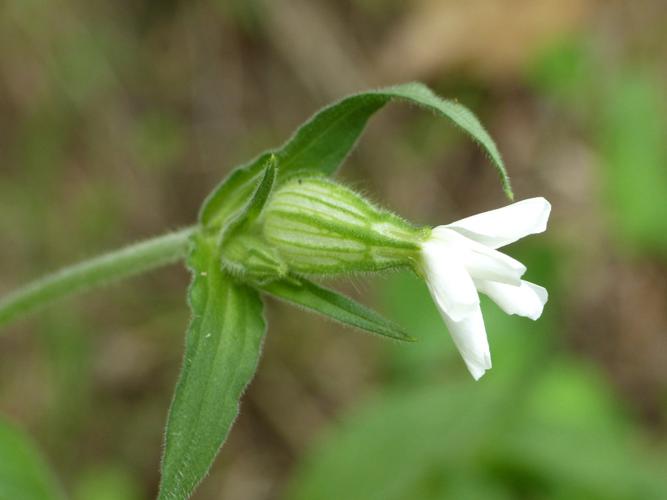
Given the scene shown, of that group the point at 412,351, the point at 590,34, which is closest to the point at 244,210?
the point at 412,351

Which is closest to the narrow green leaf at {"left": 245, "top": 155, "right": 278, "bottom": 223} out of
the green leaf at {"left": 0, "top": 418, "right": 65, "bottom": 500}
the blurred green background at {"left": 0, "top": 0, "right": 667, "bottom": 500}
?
the green leaf at {"left": 0, "top": 418, "right": 65, "bottom": 500}

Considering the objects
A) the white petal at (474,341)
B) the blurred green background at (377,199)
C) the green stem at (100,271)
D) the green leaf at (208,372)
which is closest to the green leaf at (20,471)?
the green stem at (100,271)

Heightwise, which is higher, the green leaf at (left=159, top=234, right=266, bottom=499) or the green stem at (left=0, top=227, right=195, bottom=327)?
the green stem at (left=0, top=227, right=195, bottom=327)

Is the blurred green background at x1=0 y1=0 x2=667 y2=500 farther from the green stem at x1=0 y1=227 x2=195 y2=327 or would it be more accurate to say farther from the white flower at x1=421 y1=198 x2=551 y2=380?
the white flower at x1=421 y1=198 x2=551 y2=380

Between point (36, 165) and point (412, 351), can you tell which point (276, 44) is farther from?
point (412, 351)

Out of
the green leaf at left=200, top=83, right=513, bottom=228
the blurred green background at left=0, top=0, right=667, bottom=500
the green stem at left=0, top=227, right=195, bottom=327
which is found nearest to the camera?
the green leaf at left=200, top=83, right=513, bottom=228

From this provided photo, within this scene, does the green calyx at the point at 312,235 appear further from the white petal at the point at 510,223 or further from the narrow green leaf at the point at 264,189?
the white petal at the point at 510,223
